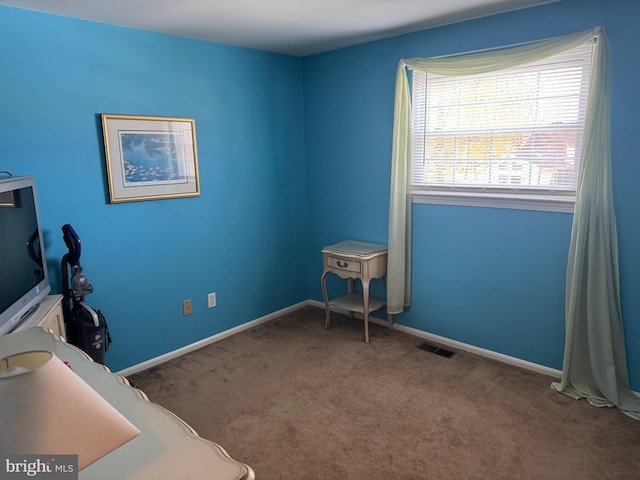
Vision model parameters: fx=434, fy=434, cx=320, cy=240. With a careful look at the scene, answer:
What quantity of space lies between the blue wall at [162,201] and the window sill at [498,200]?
1333 millimetres

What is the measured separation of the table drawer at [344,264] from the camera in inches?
135

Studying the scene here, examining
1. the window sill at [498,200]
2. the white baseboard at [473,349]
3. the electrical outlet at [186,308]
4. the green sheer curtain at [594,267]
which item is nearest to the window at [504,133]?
the window sill at [498,200]

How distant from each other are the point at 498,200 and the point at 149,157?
2.42m

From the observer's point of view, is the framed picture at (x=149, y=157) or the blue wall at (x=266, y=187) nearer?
the blue wall at (x=266, y=187)

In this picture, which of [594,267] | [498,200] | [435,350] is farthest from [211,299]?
[594,267]

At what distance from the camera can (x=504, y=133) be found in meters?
2.93

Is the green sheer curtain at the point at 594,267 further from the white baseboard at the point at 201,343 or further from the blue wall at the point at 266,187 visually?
the white baseboard at the point at 201,343

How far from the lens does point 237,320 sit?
147 inches

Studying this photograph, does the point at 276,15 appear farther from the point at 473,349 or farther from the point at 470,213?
the point at 473,349

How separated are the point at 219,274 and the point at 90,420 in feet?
9.23

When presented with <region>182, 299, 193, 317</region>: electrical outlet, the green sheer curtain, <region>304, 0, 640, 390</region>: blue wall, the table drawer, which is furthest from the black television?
the green sheer curtain

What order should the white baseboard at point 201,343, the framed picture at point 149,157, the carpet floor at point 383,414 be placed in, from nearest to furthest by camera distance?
the carpet floor at point 383,414, the framed picture at point 149,157, the white baseboard at point 201,343

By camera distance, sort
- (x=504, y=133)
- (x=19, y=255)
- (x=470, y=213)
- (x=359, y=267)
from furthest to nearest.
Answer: (x=359, y=267) → (x=470, y=213) → (x=504, y=133) → (x=19, y=255)

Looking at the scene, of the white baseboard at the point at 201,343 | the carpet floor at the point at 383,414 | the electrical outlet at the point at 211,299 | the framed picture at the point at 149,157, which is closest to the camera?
the carpet floor at the point at 383,414
